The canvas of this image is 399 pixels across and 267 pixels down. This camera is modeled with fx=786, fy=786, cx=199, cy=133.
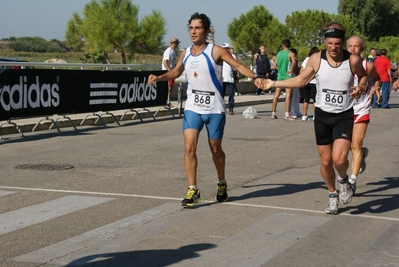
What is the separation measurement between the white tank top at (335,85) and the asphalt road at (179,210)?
1140 mm

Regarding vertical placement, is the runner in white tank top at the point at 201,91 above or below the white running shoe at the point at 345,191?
above

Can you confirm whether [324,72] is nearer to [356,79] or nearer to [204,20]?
[356,79]

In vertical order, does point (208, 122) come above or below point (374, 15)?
below

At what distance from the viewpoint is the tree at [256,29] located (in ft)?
222

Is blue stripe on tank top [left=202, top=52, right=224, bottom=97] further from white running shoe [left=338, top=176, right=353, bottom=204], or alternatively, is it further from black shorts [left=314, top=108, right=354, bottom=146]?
white running shoe [left=338, top=176, right=353, bottom=204]

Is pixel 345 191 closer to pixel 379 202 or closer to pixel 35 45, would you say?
pixel 379 202

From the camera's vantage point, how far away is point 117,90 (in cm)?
1856

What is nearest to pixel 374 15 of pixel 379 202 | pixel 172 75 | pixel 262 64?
pixel 262 64

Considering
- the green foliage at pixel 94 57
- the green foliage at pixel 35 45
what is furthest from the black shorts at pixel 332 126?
the green foliage at pixel 35 45

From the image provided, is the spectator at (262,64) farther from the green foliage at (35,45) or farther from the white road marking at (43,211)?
the green foliage at (35,45)

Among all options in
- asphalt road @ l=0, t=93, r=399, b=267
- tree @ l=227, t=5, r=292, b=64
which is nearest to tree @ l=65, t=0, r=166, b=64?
tree @ l=227, t=5, r=292, b=64

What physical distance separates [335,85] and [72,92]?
32.3 ft

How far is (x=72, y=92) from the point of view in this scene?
16.9 metres

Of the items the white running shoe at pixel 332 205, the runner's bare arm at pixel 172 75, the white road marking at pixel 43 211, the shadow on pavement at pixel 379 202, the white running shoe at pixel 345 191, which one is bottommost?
the white road marking at pixel 43 211
